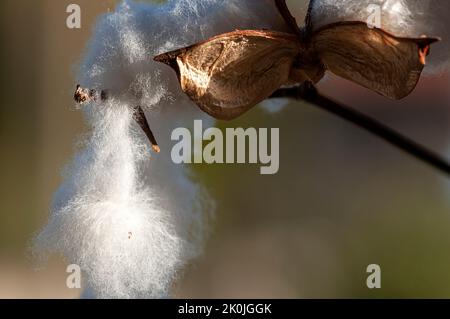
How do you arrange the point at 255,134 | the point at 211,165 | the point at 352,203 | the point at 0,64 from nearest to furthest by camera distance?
the point at 255,134, the point at 211,165, the point at 352,203, the point at 0,64

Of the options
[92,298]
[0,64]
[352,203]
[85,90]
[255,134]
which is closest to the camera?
[85,90]

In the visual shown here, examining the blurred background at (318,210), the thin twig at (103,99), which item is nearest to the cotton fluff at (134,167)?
the thin twig at (103,99)

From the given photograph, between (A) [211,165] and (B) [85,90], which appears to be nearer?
(B) [85,90]

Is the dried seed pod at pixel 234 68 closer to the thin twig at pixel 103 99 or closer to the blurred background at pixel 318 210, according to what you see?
the thin twig at pixel 103 99

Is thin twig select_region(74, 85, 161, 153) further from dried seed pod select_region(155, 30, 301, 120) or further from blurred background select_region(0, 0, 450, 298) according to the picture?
blurred background select_region(0, 0, 450, 298)

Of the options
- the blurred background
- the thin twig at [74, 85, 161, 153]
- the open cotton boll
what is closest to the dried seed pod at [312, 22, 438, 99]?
the open cotton boll
